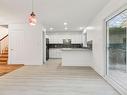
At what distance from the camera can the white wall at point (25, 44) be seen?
35.9 feet

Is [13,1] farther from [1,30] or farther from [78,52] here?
[1,30]

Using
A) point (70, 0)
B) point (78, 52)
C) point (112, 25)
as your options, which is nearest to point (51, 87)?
point (70, 0)

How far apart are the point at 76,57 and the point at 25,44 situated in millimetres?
3200

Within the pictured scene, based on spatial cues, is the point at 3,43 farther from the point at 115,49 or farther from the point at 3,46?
the point at 115,49

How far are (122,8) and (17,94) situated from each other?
3.32 m

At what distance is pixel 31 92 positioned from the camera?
4469 mm

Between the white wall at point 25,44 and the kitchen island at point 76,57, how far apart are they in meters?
1.65

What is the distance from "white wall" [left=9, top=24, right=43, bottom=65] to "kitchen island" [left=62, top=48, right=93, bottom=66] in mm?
1646

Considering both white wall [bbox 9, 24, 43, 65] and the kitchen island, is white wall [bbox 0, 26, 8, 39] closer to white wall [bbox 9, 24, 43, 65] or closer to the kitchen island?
white wall [bbox 9, 24, 43, 65]

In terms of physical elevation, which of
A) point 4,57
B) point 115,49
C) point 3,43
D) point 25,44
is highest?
point 3,43

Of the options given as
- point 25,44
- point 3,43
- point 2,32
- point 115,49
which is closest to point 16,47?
point 25,44

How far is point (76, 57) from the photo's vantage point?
33.9 ft

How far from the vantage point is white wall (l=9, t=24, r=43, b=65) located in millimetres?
10938

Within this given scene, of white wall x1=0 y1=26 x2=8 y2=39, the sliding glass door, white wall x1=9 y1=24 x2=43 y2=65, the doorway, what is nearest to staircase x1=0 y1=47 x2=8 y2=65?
the doorway
